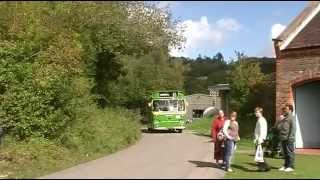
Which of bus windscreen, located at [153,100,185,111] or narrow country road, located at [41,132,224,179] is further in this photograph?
bus windscreen, located at [153,100,185,111]

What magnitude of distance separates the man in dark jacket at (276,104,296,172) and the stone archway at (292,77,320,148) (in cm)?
946

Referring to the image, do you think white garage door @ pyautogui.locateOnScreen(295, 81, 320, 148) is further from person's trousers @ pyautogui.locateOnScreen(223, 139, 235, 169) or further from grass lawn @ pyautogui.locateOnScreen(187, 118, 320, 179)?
person's trousers @ pyautogui.locateOnScreen(223, 139, 235, 169)

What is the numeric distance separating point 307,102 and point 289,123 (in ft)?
33.9

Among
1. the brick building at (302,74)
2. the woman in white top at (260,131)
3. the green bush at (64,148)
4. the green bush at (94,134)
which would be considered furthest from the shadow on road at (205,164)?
the brick building at (302,74)

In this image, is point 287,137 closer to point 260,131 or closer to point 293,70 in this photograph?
point 260,131

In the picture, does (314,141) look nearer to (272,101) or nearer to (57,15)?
(272,101)

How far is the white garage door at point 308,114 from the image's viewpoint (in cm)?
2750

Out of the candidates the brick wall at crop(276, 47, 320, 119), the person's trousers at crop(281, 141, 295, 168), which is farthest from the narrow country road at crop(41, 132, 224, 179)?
the brick wall at crop(276, 47, 320, 119)

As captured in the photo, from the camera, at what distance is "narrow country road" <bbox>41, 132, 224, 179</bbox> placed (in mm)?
15660

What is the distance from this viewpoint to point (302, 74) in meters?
26.4

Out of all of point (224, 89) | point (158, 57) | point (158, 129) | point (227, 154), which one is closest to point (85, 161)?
point (227, 154)

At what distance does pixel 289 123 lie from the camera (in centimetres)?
1784

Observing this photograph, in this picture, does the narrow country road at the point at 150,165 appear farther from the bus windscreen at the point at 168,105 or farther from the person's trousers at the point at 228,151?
the bus windscreen at the point at 168,105

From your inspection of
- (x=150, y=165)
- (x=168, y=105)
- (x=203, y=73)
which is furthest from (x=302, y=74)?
(x=203, y=73)
